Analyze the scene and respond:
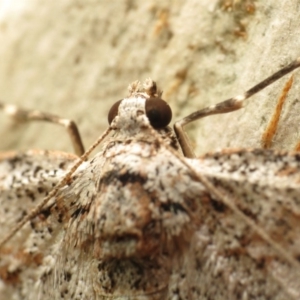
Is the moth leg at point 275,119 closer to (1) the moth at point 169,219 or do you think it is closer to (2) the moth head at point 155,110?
(1) the moth at point 169,219

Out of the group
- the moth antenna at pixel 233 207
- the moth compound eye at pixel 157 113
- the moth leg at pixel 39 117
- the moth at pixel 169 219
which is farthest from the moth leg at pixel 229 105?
the moth leg at pixel 39 117

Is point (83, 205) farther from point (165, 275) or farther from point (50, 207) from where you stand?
point (165, 275)

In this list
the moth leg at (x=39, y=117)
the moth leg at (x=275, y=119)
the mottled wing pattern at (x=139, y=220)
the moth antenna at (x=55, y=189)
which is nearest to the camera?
the mottled wing pattern at (x=139, y=220)

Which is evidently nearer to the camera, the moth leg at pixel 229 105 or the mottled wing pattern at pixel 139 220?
the mottled wing pattern at pixel 139 220

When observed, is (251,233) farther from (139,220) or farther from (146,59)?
(146,59)

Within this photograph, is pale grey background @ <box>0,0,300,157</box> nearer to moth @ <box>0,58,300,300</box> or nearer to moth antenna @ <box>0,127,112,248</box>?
moth @ <box>0,58,300,300</box>
